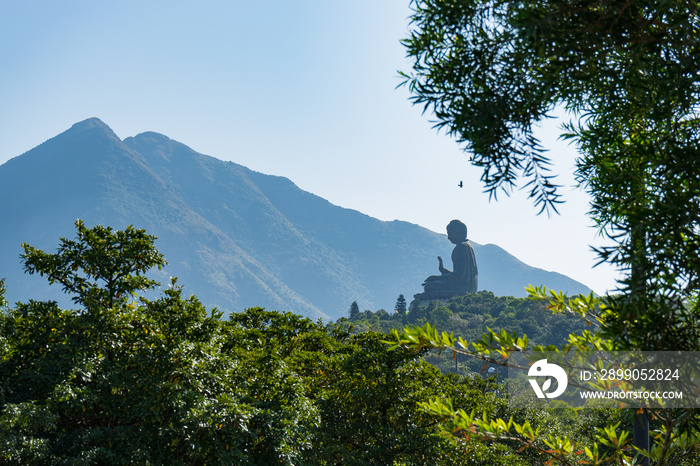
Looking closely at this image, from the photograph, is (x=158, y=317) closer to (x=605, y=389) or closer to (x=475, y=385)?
(x=605, y=389)

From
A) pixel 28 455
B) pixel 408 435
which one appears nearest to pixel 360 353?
pixel 408 435

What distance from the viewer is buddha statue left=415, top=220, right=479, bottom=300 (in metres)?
85.9

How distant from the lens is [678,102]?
10.6 ft

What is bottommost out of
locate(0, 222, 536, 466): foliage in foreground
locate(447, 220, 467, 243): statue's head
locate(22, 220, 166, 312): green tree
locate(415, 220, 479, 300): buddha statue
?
locate(0, 222, 536, 466): foliage in foreground

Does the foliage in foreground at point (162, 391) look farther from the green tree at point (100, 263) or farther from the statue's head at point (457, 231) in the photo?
the statue's head at point (457, 231)

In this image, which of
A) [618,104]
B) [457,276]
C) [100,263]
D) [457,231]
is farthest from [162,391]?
[457,231]

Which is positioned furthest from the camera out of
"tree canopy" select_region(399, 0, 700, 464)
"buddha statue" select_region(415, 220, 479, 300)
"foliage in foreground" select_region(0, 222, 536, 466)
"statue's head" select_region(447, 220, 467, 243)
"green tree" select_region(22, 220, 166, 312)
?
"statue's head" select_region(447, 220, 467, 243)

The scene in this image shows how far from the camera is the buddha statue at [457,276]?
85.9 m

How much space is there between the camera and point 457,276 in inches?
3504

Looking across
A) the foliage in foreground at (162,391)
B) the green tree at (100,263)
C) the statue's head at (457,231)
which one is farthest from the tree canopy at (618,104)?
the statue's head at (457,231)

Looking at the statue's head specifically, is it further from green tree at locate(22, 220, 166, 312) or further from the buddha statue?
green tree at locate(22, 220, 166, 312)

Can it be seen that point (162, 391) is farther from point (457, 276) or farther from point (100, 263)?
point (457, 276)

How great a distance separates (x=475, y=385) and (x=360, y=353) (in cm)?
794

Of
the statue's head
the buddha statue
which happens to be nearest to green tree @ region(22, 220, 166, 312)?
the buddha statue
